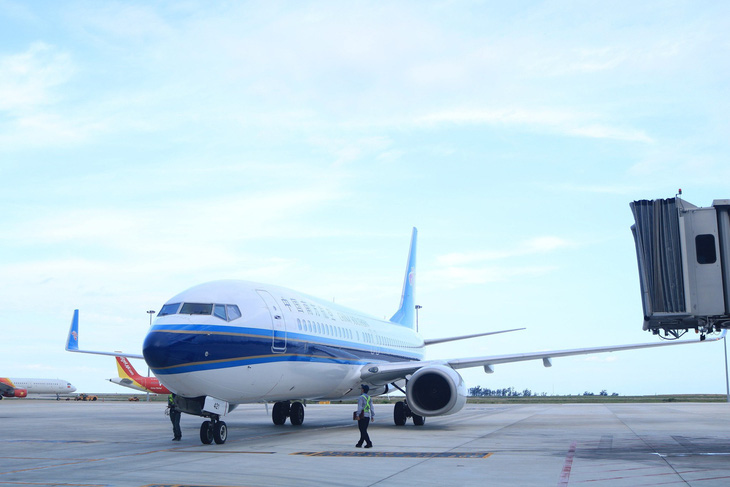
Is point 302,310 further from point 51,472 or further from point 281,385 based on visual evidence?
point 51,472

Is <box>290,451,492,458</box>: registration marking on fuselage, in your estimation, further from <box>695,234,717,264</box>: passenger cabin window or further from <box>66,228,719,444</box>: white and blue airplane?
<box>695,234,717,264</box>: passenger cabin window

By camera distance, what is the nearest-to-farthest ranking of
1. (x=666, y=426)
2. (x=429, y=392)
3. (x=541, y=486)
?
(x=541, y=486), (x=429, y=392), (x=666, y=426)

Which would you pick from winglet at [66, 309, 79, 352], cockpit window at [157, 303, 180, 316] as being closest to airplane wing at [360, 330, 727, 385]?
cockpit window at [157, 303, 180, 316]

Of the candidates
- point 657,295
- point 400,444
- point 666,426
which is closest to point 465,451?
point 400,444

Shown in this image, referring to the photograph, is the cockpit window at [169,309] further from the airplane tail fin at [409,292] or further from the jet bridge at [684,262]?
the airplane tail fin at [409,292]

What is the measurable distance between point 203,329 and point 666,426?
1581 cm

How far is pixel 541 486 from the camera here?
938 centimetres

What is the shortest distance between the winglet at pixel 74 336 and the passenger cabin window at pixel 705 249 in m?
26.1

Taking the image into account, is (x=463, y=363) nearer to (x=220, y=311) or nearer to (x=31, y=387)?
(x=220, y=311)

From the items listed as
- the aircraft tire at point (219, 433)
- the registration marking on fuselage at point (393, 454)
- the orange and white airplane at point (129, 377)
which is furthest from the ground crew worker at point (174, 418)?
the orange and white airplane at point (129, 377)

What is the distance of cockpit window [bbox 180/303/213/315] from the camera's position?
15.2 meters

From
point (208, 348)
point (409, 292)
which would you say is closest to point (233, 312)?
point (208, 348)

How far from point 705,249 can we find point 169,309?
10867 mm

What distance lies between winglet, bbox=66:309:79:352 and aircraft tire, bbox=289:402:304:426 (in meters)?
12.5
